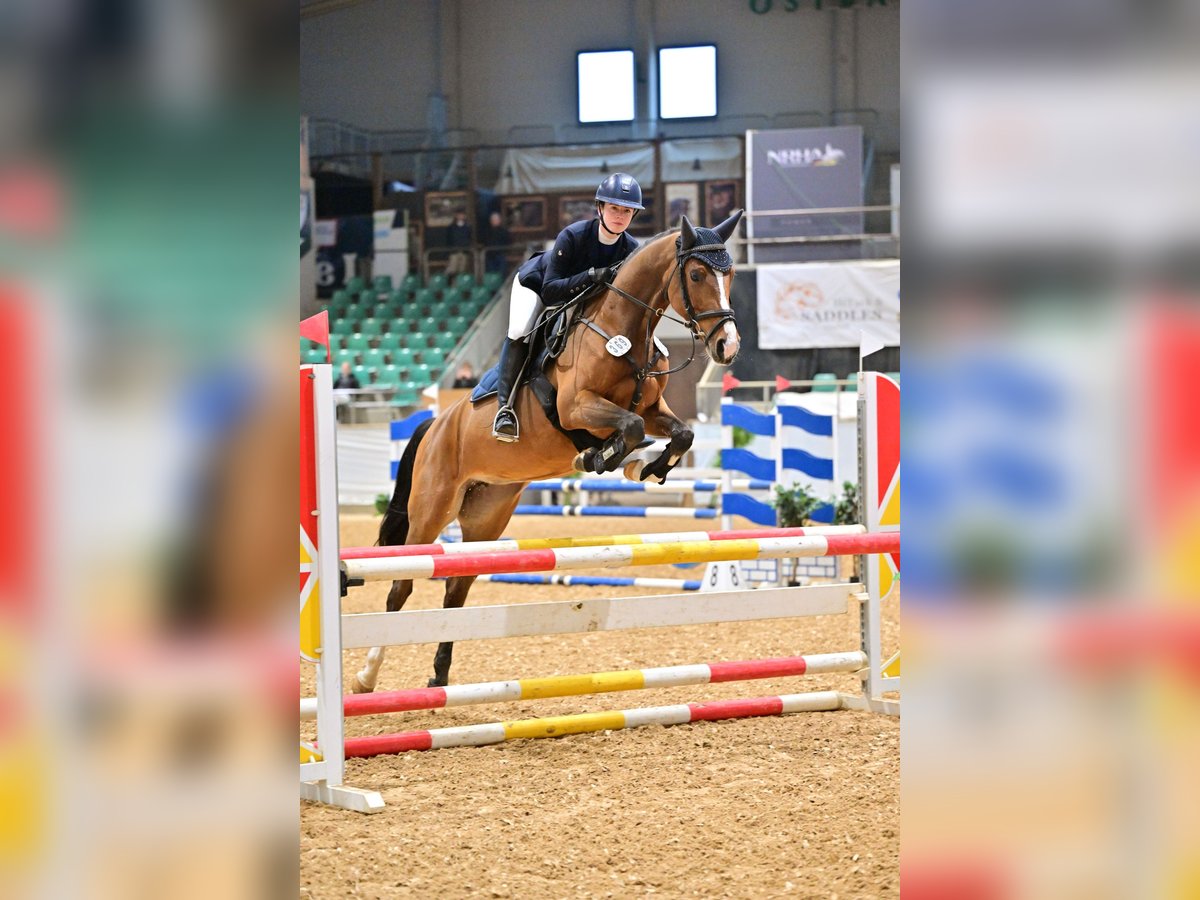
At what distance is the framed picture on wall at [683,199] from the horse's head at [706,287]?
12244 mm

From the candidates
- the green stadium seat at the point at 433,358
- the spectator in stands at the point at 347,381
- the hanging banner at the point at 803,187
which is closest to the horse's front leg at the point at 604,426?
the spectator in stands at the point at 347,381

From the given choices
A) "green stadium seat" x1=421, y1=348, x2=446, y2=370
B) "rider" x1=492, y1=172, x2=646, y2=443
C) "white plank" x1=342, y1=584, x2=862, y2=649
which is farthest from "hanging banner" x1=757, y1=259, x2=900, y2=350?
"white plank" x1=342, y1=584, x2=862, y2=649

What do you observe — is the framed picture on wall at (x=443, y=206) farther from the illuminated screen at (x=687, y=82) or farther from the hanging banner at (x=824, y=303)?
the hanging banner at (x=824, y=303)

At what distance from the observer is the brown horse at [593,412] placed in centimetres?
409

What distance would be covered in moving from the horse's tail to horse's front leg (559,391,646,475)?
0.93 meters

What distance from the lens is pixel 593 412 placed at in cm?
425

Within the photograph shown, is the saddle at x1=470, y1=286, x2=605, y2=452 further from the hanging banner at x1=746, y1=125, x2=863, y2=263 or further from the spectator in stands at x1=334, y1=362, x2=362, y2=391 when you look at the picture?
the hanging banner at x1=746, y1=125, x2=863, y2=263

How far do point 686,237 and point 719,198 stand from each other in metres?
12.5

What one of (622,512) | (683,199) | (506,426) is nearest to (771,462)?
(622,512)
